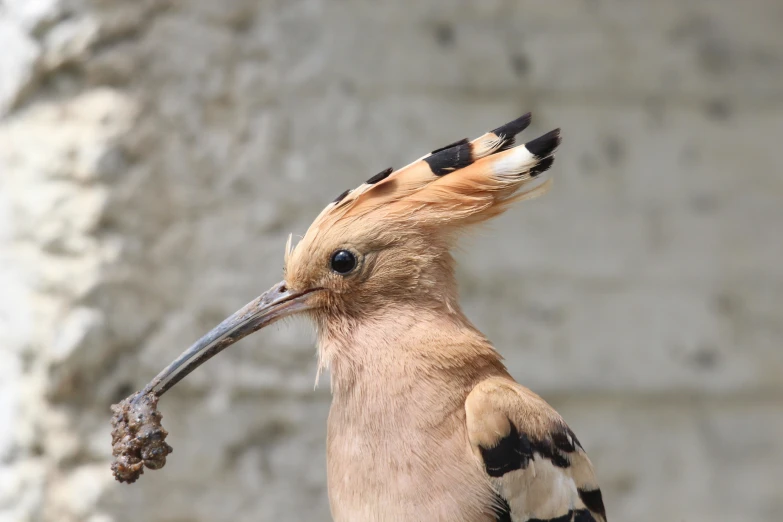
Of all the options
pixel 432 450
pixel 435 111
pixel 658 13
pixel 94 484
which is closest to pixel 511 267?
pixel 435 111

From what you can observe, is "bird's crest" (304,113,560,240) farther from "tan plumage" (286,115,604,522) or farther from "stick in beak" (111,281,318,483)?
"stick in beak" (111,281,318,483)

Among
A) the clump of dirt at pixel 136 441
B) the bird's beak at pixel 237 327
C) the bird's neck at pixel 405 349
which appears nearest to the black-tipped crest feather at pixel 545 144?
the bird's neck at pixel 405 349

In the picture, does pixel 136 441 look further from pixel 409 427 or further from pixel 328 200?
pixel 328 200

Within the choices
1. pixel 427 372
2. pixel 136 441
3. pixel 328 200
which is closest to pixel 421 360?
pixel 427 372

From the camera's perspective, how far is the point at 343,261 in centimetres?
143

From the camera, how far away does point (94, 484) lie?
222 centimetres

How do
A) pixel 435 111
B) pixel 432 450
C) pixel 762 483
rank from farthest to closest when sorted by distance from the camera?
pixel 762 483
pixel 435 111
pixel 432 450

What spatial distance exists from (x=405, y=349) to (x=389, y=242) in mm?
157

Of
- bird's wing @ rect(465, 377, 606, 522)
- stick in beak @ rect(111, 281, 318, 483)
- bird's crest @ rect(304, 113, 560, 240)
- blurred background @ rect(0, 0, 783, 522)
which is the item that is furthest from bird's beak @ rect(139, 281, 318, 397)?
blurred background @ rect(0, 0, 783, 522)

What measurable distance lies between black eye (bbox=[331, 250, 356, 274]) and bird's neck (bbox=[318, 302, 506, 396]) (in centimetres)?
7

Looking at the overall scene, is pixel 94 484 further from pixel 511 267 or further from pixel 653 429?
pixel 653 429

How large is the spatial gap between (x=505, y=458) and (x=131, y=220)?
127 cm

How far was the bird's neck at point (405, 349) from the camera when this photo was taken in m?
1.36

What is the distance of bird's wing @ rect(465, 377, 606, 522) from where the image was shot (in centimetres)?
130
